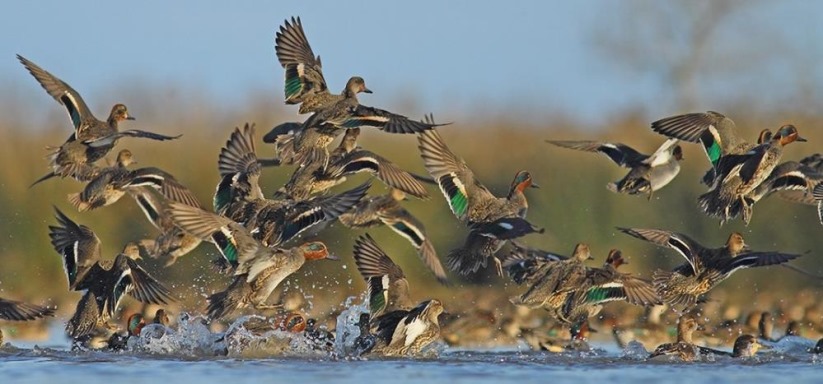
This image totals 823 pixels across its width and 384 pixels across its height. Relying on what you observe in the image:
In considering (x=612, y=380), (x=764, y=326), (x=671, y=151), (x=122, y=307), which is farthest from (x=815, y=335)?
(x=122, y=307)

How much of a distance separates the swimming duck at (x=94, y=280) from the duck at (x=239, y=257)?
502 millimetres

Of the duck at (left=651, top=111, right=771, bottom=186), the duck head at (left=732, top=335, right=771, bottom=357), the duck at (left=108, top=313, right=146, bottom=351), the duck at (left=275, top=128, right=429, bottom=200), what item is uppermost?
the duck at (left=651, top=111, right=771, bottom=186)

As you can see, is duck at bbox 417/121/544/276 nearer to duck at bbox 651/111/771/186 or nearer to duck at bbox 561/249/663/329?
duck at bbox 561/249/663/329

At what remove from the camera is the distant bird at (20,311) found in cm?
1200

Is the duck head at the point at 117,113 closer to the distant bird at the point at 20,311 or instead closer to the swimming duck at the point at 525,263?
the distant bird at the point at 20,311

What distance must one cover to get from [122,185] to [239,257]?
1681 millimetres

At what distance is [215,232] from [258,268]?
0.40 meters

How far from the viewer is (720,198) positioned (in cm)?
1252

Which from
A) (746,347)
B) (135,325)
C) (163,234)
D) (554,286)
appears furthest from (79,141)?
(746,347)

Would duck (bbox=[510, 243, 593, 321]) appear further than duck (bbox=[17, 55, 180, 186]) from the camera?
No

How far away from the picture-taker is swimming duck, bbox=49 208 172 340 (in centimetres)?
1212

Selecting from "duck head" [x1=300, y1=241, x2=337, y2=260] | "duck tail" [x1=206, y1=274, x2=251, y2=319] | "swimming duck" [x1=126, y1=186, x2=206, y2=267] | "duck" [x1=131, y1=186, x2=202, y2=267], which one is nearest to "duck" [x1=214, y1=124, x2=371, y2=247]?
"duck head" [x1=300, y1=241, x2=337, y2=260]

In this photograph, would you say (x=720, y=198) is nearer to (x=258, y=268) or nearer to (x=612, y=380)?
(x=612, y=380)

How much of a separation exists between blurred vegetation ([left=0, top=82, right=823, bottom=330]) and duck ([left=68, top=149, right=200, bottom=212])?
2762mm
